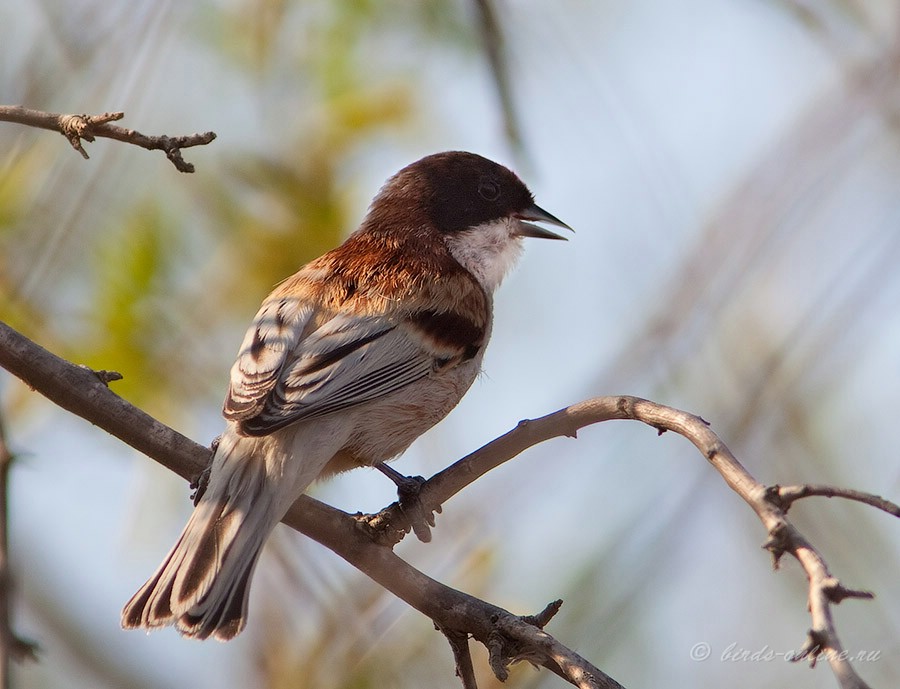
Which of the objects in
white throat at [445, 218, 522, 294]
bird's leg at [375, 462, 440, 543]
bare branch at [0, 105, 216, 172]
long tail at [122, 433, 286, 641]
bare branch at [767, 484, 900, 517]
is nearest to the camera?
bare branch at [767, 484, 900, 517]

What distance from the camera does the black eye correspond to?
19.0ft

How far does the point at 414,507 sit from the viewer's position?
12.4 ft

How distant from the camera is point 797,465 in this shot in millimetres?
4449

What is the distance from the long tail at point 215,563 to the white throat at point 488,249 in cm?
212

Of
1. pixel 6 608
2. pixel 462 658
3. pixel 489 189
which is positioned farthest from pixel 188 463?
pixel 489 189

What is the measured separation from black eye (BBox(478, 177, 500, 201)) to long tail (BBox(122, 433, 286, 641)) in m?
2.66

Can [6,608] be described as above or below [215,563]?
below

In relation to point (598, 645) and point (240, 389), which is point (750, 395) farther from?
point (240, 389)

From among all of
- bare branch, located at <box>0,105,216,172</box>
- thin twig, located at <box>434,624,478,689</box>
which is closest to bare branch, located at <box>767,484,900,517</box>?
thin twig, located at <box>434,624,478,689</box>

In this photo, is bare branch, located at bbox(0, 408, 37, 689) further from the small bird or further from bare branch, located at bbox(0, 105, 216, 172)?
bare branch, located at bbox(0, 105, 216, 172)

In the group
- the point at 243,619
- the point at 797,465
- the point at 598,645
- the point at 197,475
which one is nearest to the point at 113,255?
the point at 197,475

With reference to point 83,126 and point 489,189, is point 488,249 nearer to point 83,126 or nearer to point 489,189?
point 489,189

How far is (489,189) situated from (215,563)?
3.06 metres

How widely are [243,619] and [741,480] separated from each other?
1.57 metres
